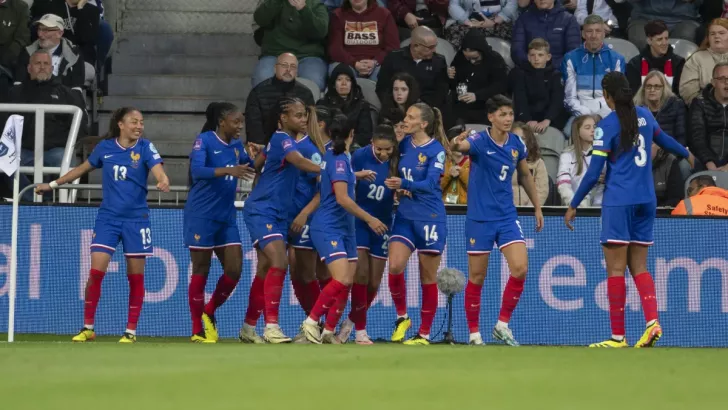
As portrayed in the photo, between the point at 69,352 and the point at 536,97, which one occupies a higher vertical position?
the point at 536,97

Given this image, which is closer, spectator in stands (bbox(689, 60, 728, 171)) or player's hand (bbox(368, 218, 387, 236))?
player's hand (bbox(368, 218, 387, 236))

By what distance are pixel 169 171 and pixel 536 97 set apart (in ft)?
15.5

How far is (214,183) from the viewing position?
13297mm

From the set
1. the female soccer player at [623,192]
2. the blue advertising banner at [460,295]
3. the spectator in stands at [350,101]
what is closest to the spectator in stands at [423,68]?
the spectator in stands at [350,101]

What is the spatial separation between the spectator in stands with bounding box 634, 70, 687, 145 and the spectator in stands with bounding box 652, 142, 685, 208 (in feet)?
2.00

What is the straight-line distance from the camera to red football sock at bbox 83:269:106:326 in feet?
42.5

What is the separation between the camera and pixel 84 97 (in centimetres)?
1748

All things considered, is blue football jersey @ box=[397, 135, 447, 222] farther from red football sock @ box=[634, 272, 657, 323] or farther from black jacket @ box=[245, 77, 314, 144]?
black jacket @ box=[245, 77, 314, 144]

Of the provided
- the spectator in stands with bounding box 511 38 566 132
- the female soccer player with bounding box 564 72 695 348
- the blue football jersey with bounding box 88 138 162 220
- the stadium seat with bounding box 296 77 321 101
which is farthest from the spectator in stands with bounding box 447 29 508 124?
the female soccer player with bounding box 564 72 695 348

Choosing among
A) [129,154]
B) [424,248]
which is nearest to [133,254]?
[129,154]

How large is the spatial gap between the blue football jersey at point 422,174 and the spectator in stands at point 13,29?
23.1 feet

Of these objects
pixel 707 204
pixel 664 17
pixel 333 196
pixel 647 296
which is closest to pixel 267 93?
pixel 333 196

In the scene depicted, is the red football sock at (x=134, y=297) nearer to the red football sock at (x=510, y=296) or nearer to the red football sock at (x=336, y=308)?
the red football sock at (x=336, y=308)

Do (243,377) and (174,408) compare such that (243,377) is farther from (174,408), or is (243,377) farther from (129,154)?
(129,154)
